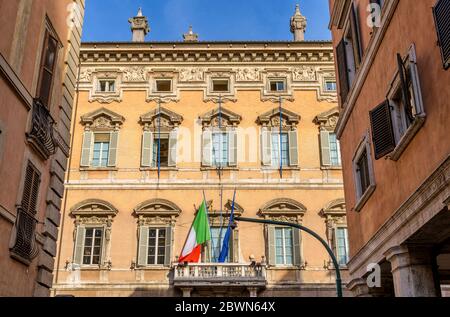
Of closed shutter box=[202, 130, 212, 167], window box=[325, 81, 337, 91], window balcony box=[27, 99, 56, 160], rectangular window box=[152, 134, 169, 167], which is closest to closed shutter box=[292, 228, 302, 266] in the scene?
closed shutter box=[202, 130, 212, 167]

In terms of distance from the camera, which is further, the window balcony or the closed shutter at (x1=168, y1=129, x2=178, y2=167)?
the closed shutter at (x1=168, y1=129, x2=178, y2=167)

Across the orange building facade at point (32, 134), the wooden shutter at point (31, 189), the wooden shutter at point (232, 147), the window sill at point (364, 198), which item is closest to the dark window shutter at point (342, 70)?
the window sill at point (364, 198)

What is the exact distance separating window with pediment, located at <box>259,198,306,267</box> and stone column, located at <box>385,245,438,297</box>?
13307 millimetres

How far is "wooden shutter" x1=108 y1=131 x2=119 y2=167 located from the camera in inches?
948

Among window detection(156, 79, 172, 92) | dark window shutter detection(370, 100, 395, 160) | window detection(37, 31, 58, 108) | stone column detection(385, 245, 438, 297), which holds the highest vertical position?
window detection(156, 79, 172, 92)

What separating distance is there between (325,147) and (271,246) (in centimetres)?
514

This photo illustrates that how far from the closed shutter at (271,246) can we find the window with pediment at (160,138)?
5.09 m

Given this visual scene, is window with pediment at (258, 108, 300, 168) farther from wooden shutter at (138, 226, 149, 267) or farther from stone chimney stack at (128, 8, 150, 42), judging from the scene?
stone chimney stack at (128, 8, 150, 42)

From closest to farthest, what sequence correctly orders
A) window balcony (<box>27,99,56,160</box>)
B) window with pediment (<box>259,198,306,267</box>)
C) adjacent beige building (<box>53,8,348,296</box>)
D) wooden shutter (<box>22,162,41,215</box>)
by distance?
wooden shutter (<box>22,162,41,215</box>), window balcony (<box>27,99,56,160</box>), adjacent beige building (<box>53,8,348,296</box>), window with pediment (<box>259,198,306,267</box>)

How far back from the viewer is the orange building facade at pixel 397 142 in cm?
746

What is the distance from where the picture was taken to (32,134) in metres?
10.7

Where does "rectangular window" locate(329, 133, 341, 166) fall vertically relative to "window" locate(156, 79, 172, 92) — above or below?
below

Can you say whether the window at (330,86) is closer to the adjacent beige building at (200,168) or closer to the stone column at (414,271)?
the adjacent beige building at (200,168)
